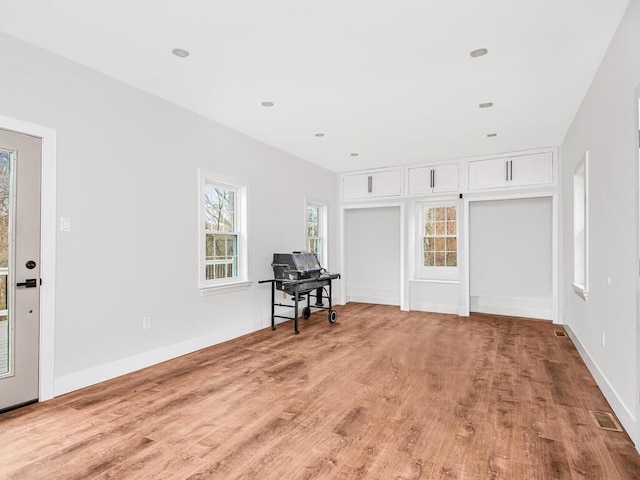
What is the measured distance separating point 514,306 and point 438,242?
1665 mm

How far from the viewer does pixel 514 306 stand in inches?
249

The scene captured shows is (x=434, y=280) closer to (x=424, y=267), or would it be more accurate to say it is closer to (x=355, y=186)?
(x=424, y=267)

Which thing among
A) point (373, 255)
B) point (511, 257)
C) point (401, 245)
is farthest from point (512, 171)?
point (373, 255)

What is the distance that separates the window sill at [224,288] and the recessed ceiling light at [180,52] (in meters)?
2.46

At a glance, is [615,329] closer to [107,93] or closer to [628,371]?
[628,371]

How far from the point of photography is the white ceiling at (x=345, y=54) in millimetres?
2434

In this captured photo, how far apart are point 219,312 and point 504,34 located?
13.2ft

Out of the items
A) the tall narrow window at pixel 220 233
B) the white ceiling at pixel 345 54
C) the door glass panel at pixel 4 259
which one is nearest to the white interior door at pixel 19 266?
the door glass panel at pixel 4 259

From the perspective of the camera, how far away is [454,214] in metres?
6.80

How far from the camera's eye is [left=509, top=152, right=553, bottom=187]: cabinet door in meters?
5.68

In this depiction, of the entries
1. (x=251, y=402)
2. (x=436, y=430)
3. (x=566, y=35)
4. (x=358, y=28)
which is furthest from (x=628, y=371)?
(x=358, y=28)

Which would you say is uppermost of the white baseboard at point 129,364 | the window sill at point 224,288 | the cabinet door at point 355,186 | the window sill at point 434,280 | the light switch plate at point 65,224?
the cabinet door at point 355,186

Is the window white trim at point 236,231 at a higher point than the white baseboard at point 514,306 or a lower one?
higher

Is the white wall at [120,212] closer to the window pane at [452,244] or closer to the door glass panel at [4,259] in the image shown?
the door glass panel at [4,259]
